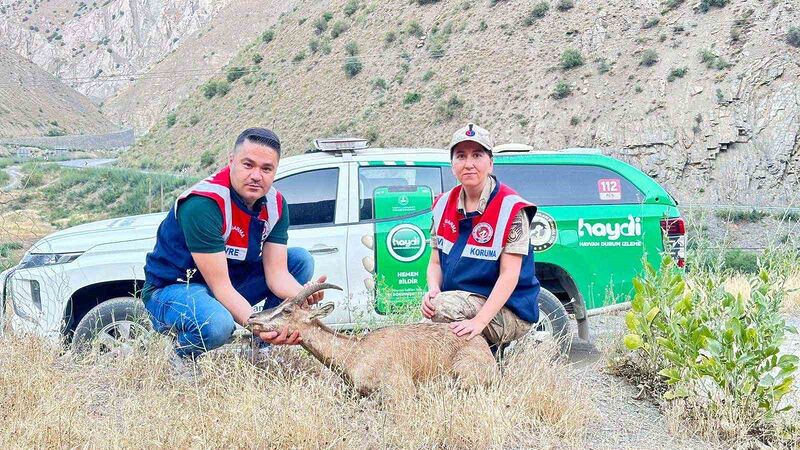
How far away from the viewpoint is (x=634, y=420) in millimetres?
4234

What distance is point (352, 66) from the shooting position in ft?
151

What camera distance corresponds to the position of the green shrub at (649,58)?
120 ft

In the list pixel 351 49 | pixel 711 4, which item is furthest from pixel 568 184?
pixel 351 49

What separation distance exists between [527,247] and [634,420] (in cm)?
111

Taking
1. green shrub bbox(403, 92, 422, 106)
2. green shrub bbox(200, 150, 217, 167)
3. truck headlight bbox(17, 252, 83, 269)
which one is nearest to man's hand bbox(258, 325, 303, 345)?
truck headlight bbox(17, 252, 83, 269)

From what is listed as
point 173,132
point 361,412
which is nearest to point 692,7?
point 173,132

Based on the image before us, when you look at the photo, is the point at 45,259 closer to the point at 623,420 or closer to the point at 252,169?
the point at 252,169

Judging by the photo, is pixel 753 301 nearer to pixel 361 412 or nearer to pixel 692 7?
pixel 361 412

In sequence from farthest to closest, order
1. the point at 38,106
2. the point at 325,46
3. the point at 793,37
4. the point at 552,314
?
the point at 38,106, the point at 325,46, the point at 793,37, the point at 552,314

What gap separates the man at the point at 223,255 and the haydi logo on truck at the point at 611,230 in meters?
2.83

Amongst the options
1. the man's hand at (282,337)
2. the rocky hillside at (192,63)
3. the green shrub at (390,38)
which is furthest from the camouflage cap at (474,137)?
the rocky hillside at (192,63)

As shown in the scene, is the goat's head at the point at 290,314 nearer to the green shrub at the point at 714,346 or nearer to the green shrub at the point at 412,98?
the green shrub at the point at 714,346

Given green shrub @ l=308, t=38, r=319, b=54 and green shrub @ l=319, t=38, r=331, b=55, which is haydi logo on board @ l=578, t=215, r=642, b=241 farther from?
green shrub @ l=308, t=38, r=319, b=54

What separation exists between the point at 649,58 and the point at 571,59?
3.65m
